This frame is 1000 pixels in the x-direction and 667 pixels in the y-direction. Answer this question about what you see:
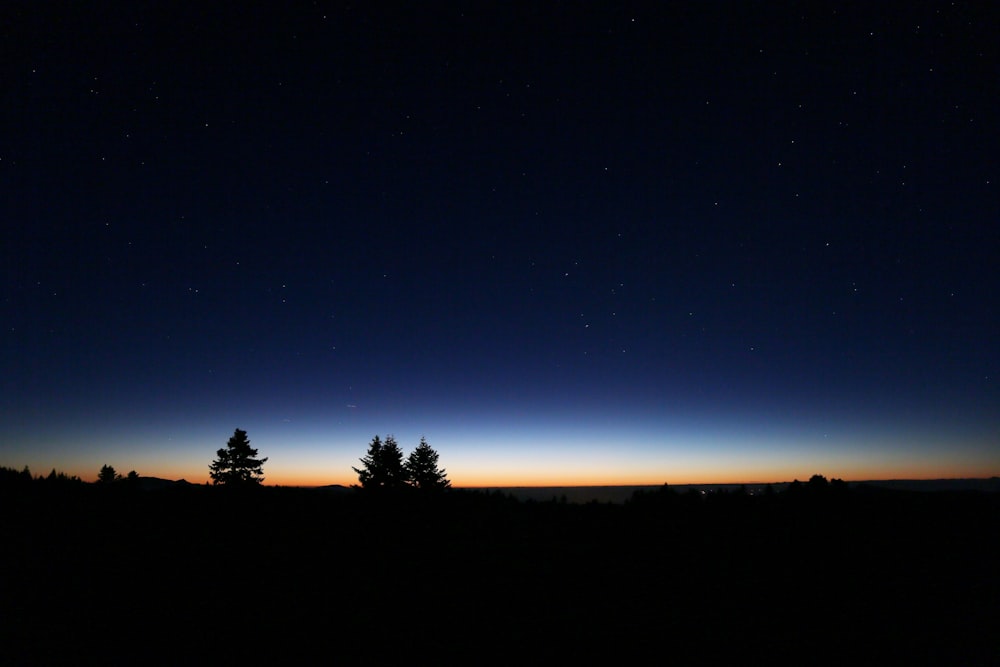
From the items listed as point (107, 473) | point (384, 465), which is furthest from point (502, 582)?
point (107, 473)

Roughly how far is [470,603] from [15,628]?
274 inches

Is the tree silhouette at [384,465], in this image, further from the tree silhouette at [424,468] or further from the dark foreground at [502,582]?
the dark foreground at [502,582]

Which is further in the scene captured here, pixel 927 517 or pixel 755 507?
pixel 755 507

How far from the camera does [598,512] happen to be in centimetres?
1574

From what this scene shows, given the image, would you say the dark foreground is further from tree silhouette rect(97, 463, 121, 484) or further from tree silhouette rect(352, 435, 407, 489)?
tree silhouette rect(97, 463, 121, 484)

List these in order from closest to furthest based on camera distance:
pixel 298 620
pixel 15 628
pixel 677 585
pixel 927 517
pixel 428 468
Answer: pixel 15 628, pixel 298 620, pixel 677 585, pixel 927 517, pixel 428 468

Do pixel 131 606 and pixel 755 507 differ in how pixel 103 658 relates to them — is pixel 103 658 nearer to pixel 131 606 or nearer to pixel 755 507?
pixel 131 606

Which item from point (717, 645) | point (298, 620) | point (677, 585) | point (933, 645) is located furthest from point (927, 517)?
point (298, 620)

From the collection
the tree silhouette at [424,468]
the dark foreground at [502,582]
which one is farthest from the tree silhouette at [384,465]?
the dark foreground at [502,582]

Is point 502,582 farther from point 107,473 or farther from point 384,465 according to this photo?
point 107,473

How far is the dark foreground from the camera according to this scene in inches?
302

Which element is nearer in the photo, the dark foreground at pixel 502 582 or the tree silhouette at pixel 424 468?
the dark foreground at pixel 502 582

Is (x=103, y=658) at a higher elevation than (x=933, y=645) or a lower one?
higher

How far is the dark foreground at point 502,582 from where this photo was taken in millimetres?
7672
